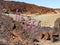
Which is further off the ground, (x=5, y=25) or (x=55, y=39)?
(x=5, y=25)

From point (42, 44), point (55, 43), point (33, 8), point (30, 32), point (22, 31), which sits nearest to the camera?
point (30, 32)

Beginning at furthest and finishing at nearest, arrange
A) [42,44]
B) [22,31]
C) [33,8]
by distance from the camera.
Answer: [33,8] → [42,44] → [22,31]

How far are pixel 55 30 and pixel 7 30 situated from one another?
3020mm

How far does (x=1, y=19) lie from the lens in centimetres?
751

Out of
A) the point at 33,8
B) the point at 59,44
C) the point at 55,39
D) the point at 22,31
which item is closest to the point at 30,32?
the point at 22,31

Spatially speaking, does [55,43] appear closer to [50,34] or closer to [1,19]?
[50,34]

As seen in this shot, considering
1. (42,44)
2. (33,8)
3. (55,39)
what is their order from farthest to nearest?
(33,8) < (55,39) < (42,44)

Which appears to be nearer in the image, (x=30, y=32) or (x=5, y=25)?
(x=30, y=32)

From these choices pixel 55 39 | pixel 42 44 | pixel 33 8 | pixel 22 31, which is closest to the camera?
pixel 22 31

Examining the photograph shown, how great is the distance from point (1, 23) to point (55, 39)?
2.56 m

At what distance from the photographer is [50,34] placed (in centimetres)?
932

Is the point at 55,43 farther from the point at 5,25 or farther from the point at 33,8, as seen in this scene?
the point at 33,8

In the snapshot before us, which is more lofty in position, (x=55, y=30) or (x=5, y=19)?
(x=5, y=19)

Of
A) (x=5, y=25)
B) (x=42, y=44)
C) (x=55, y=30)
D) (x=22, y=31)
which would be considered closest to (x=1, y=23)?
(x=5, y=25)
